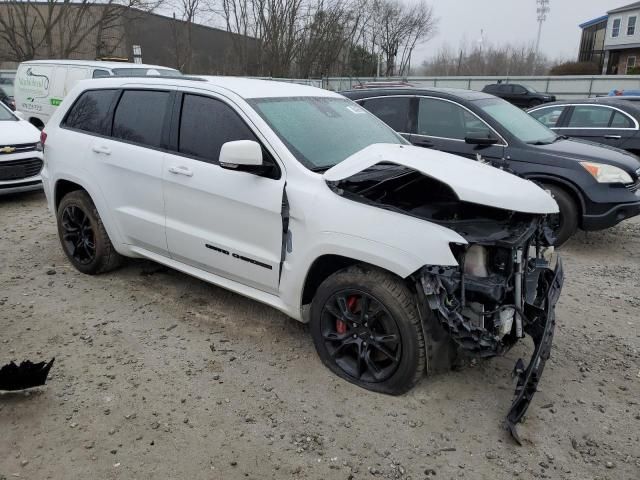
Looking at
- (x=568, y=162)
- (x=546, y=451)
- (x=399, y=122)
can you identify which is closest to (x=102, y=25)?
(x=399, y=122)

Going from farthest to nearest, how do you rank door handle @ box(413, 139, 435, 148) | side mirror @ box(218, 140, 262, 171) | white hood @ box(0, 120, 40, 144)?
white hood @ box(0, 120, 40, 144) → door handle @ box(413, 139, 435, 148) → side mirror @ box(218, 140, 262, 171)

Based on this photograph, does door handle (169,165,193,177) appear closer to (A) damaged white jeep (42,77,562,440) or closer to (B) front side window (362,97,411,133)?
(A) damaged white jeep (42,77,562,440)

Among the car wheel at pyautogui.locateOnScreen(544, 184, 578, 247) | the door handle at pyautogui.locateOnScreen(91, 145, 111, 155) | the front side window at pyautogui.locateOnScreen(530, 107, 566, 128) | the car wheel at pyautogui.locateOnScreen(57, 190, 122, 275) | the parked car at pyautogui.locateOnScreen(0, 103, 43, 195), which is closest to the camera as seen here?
the door handle at pyautogui.locateOnScreen(91, 145, 111, 155)

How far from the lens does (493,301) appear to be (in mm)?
2842

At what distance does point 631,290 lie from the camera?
196 inches

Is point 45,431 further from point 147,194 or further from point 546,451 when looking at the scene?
point 546,451

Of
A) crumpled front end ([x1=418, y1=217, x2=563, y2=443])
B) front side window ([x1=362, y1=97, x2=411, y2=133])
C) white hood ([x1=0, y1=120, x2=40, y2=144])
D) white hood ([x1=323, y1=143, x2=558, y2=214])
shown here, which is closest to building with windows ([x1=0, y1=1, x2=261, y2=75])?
white hood ([x1=0, y1=120, x2=40, y2=144])

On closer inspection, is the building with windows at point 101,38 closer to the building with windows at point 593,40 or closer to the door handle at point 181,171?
the door handle at point 181,171

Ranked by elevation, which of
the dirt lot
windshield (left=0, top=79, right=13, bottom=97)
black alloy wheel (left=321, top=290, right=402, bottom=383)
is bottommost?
the dirt lot

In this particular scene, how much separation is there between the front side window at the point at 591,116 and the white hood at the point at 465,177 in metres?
7.00

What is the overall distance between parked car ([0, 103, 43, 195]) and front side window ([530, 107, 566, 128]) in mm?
8415

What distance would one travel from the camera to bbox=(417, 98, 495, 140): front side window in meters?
6.34

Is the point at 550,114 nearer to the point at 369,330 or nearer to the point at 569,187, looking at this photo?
the point at 569,187

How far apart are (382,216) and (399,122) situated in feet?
13.9
